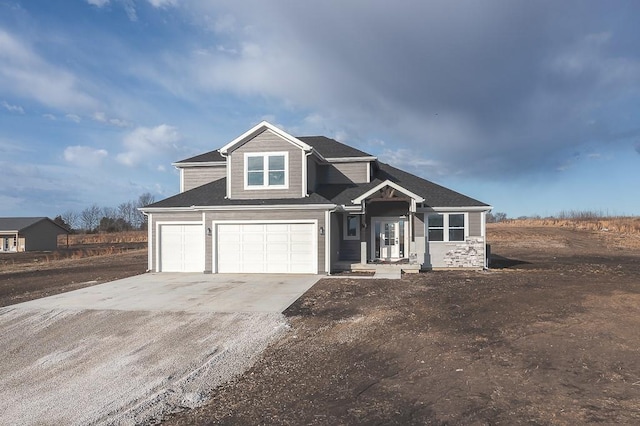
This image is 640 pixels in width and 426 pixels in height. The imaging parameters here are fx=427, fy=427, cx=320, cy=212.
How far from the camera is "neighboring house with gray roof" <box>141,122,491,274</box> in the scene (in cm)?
1769

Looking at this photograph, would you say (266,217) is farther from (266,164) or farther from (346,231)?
(346,231)

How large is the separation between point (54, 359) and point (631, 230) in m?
59.5

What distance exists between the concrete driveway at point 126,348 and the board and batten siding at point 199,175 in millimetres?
9749

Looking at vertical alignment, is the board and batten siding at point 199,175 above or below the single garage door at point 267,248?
above

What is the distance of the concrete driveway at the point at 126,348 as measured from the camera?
5.71m

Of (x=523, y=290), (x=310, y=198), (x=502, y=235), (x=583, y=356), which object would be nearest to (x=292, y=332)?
(x=583, y=356)

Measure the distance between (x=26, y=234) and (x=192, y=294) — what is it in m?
49.7

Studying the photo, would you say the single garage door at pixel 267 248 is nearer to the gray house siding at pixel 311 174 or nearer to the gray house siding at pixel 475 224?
the gray house siding at pixel 311 174

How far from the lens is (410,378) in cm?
616

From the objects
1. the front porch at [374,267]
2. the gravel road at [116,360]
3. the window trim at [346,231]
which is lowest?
the gravel road at [116,360]

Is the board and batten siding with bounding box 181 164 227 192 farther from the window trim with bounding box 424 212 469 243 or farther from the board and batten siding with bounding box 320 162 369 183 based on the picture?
the window trim with bounding box 424 212 469 243

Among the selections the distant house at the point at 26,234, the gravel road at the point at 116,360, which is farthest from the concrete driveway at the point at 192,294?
the distant house at the point at 26,234

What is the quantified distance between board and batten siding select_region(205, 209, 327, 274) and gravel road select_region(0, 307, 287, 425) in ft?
24.0

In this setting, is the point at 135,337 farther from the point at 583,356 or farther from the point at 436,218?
the point at 436,218
